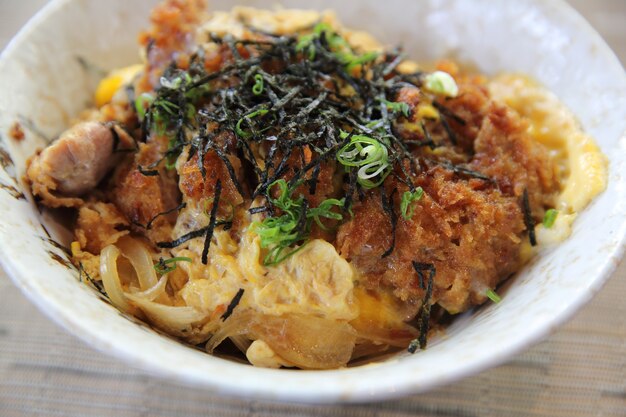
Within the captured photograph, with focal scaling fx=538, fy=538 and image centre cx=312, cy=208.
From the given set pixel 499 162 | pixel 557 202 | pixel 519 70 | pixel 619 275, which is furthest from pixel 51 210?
pixel 619 275

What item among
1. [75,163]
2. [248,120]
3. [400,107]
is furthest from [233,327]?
[400,107]

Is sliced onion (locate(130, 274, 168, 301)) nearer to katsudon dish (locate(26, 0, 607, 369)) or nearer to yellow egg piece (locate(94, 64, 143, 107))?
katsudon dish (locate(26, 0, 607, 369))

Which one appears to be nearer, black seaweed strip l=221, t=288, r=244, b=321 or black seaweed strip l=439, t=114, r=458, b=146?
black seaweed strip l=221, t=288, r=244, b=321

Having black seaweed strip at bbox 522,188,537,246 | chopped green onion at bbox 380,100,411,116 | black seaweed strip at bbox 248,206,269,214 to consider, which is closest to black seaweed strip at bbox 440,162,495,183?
black seaweed strip at bbox 522,188,537,246

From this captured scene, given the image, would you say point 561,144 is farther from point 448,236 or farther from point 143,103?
point 143,103

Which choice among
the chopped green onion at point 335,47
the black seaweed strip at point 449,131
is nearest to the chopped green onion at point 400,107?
the black seaweed strip at point 449,131

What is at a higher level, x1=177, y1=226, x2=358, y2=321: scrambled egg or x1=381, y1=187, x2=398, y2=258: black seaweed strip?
x1=381, y1=187, x2=398, y2=258: black seaweed strip

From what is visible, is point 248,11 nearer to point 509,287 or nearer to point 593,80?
point 593,80
